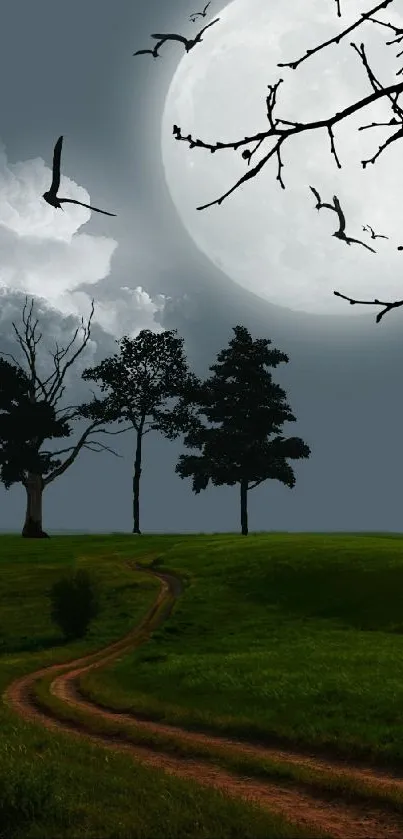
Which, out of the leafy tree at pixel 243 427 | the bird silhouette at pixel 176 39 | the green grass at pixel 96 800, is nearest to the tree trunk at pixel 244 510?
the leafy tree at pixel 243 427

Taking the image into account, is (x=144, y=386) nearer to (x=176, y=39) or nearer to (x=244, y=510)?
(x=244, y=510)

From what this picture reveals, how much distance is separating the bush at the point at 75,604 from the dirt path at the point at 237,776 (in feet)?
18.1

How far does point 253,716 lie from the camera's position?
1945 cm

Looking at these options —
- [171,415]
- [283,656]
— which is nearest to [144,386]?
[171,415]

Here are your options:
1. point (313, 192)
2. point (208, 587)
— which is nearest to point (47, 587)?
point (208, 587)

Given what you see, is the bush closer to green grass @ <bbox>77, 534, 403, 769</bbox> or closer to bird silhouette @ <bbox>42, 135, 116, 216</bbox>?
green grass @ <bbox>77, 534, 403, 769</bbox>

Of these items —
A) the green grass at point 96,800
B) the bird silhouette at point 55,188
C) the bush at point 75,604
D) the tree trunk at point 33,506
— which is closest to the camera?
the bird silhouette at point 55,188

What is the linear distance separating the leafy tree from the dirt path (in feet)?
158

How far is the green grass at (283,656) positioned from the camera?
18.8m

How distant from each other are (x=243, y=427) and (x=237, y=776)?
6207cm

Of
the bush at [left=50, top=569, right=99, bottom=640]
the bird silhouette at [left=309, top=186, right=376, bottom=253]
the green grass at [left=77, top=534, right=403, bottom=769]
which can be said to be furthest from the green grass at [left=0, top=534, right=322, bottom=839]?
the bush at [left=50, top=569, right=99, bottom=640]

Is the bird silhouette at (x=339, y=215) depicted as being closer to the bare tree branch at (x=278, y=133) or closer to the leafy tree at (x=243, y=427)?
the bare tree branch at (x=278, y=133)

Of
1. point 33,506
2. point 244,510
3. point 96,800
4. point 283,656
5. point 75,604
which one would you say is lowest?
point 283,656

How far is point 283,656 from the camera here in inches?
1013
